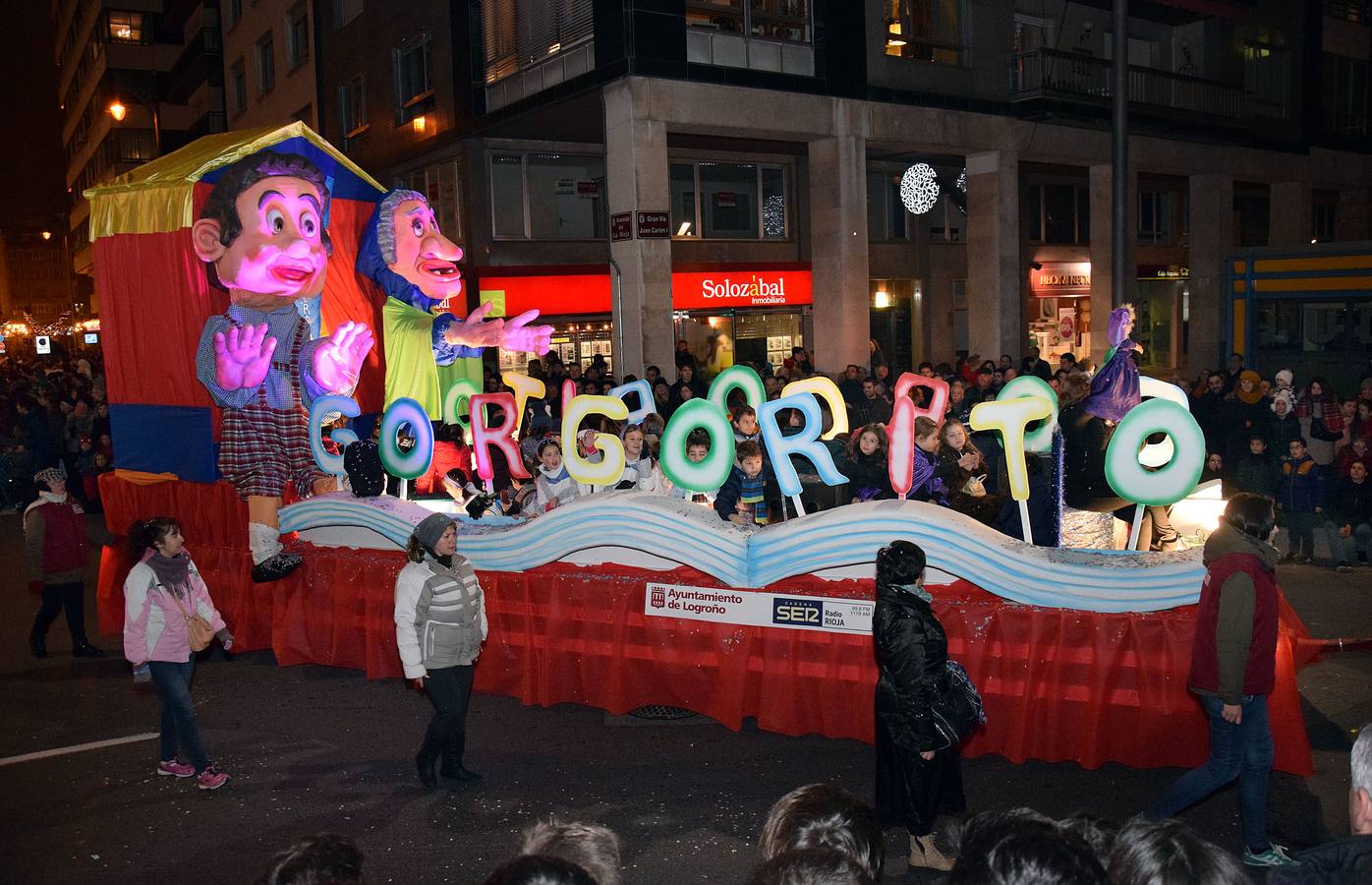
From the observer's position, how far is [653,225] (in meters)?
17.7

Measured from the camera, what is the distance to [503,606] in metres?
8.45

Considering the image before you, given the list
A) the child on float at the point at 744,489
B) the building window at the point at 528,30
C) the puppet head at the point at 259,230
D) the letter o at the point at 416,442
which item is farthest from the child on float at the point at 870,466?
the building window at the point at 528,30

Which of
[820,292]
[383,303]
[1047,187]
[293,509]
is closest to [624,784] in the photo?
[293,509]

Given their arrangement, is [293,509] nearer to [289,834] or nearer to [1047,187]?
[289,834]

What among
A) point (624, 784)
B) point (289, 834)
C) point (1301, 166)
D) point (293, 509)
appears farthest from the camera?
point (1301, 166)

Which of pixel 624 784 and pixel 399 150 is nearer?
pixel 624 784

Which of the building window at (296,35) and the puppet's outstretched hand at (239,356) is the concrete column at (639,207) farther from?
the building window at (296,35)

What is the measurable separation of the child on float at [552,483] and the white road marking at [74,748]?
3435 millimetres

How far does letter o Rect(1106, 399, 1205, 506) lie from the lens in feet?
22.0

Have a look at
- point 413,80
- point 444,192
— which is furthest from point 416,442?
point 413,80

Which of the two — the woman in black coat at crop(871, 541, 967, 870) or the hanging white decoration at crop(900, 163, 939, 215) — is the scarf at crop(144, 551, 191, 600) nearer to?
the woman in black coat at crop(871, 541, 967, 870)

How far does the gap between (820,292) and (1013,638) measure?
14.6m

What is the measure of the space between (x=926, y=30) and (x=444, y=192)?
10319 millimetres

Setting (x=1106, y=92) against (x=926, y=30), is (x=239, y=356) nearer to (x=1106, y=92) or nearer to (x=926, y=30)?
A: (x=926, y=30)
